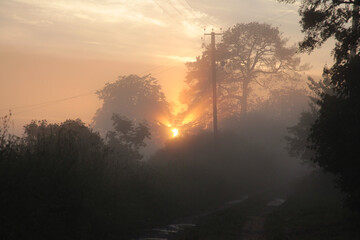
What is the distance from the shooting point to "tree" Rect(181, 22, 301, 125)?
2817 inches

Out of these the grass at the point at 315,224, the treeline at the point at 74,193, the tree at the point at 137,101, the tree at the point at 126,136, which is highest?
the tree at the point at 137,101

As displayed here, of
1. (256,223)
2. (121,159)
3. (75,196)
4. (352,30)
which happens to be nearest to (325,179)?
(121,159)

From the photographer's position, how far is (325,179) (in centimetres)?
4391

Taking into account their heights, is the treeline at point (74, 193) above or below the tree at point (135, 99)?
below

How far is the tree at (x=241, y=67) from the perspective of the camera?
7156 centimetres

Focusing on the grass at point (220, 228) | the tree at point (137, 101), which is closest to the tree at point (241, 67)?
the tree at point (137, 101)

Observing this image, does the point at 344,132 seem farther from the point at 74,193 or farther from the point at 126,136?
the point at 126,136

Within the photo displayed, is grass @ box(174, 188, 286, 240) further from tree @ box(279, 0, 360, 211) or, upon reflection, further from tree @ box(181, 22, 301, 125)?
tree @ box(181, 22, 301, 125)

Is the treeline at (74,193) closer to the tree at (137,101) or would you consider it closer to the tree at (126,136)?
the tree at (126,136)

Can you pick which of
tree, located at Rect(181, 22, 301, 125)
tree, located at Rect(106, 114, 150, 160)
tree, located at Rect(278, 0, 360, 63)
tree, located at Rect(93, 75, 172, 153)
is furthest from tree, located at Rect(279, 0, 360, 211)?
tree, located at Rect(93, 75, 172, 153)

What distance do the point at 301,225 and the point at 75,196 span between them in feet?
34.6

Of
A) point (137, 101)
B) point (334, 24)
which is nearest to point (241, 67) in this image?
point (137, 101)

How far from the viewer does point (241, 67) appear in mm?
73812

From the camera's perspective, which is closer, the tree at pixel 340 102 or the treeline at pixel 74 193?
the treeline at pixel 74 193
